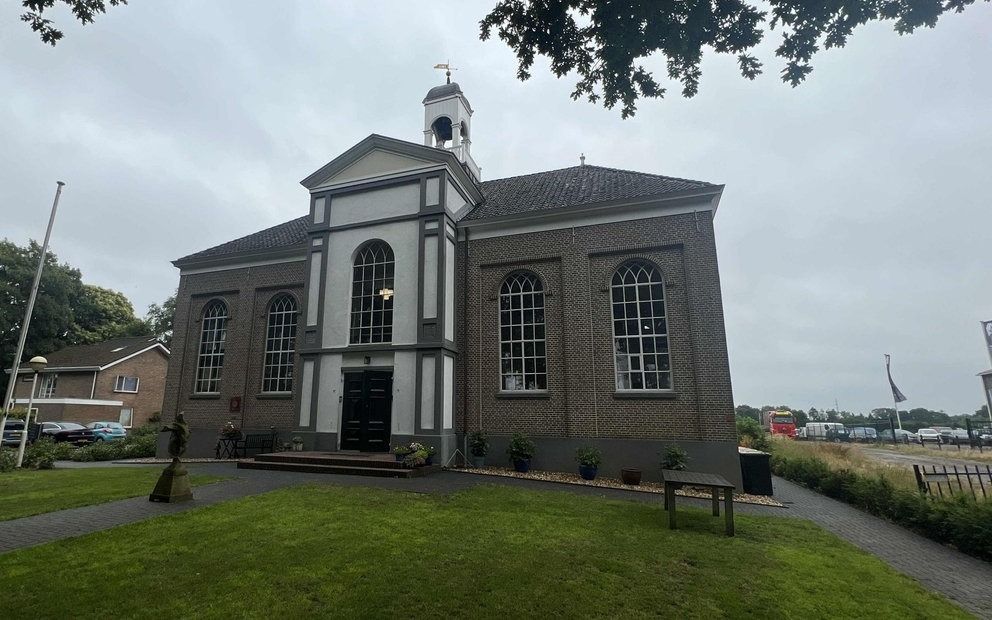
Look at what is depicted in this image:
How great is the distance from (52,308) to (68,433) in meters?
18.0

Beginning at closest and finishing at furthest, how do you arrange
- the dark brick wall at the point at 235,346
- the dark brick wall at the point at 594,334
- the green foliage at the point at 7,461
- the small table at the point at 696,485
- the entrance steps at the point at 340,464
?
the small table at the point at 696,485, the entrance steps at the point at 340,464, the dark brick wall at the point at 594,334, the green foliage at the point at 7,461, the dark brick wall at the point at 235,346

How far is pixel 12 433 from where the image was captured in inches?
918

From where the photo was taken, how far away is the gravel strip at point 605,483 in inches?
429

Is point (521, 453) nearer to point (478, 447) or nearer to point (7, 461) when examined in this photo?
point (478, 447)

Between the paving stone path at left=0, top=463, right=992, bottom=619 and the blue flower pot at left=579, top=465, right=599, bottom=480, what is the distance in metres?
1.14

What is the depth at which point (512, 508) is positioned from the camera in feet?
27.1

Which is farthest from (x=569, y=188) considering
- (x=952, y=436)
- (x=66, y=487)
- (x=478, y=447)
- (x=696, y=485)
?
(x=952, y=436)

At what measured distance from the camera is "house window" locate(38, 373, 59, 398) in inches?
1243

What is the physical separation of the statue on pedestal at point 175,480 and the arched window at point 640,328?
1074 cm

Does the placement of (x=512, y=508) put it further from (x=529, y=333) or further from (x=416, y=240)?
(x=416, y=240)

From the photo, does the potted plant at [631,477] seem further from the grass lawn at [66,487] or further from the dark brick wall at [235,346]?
the dark brick wall at [235,346]

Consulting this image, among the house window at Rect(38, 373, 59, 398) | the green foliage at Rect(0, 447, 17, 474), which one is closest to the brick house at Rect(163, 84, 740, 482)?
the green foliage at Rect(0, 447, 17, 474)

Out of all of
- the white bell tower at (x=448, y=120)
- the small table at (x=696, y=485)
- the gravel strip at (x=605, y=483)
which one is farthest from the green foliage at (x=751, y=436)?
the white bell tower at (x=448, y=120)

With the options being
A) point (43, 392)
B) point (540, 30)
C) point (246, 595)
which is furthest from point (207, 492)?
point (43, 392)
